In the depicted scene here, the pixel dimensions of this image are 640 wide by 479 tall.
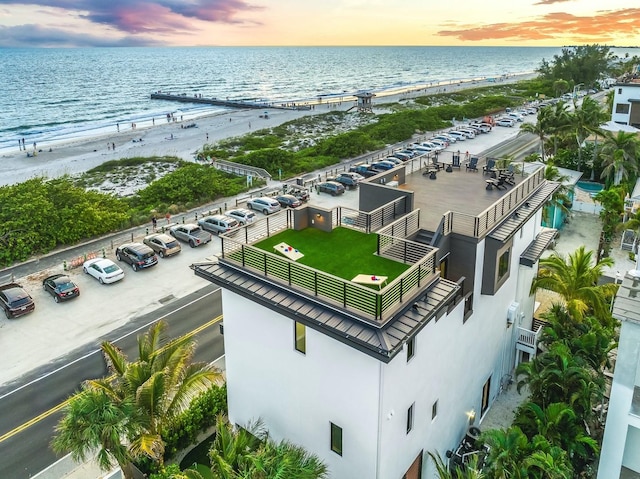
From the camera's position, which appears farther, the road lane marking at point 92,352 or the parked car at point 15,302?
the parked car at point 15,302

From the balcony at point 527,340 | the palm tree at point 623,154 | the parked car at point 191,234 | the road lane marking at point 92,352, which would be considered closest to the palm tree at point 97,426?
the road lane marking at point 92,352

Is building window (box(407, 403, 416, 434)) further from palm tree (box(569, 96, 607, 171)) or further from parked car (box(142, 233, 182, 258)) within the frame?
palm tree (box(569, 96, 607, 171))

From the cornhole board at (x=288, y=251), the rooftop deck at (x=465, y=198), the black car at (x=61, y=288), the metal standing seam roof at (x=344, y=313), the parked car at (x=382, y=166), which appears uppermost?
the rooftop deck at (x=465, y=198)

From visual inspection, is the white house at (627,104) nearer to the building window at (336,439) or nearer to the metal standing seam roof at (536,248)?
the metal standing seam roof at (536,248)

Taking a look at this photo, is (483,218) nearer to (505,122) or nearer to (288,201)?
(288,201)

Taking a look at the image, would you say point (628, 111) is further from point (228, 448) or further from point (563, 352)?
point (228, 448)

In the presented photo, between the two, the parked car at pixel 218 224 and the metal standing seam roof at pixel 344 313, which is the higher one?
the metal standing seam roof at pixel 344 313

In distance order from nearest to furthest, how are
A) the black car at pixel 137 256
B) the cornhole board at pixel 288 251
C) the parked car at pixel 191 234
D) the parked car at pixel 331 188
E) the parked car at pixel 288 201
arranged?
1. the cornhole board at pixel 288 251
2. the black car at pixel 137 256
3. the parked car at pixel 191 234
4. the parked car at pixel 288 201
5. the parked car at pixel 331 188

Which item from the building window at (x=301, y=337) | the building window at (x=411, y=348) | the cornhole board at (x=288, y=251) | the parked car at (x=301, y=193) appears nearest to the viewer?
the building window at (x=411, y=348)
